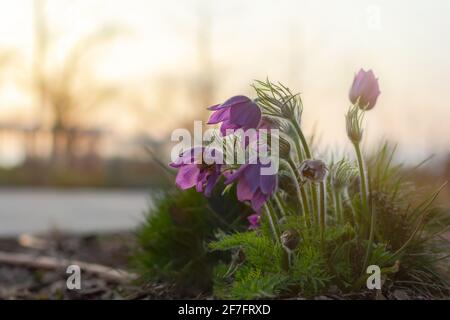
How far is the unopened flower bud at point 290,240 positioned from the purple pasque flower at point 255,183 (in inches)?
4.2

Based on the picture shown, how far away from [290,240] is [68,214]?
745 centimetres

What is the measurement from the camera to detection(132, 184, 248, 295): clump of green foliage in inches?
100

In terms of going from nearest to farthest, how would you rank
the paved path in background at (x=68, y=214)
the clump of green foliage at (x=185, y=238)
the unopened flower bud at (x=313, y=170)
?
the unopened flower bud at (x=313, y=170), the clump of green foliage at (x=185, y=238), the paved path in background at (x=68, y=214)

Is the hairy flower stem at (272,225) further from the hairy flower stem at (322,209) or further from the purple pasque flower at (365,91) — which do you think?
the purple pasque flower at (365,91)

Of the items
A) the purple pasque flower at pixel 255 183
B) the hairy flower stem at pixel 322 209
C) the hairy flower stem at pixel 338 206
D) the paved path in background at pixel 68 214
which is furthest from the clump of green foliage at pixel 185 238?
the paved path in background at pixel 68 214

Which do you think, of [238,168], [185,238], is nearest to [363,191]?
[238,168]

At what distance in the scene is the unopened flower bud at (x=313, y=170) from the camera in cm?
166

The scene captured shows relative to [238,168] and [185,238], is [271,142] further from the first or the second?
[185,238]

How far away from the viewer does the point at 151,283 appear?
103 inches
